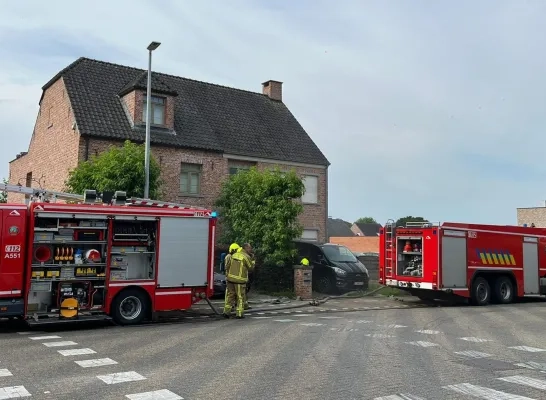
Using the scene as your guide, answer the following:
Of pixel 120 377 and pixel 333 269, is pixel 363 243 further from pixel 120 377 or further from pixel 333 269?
pixel 120 377

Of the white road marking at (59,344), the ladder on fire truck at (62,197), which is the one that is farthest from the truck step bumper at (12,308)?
the ladder on fire truck at (62,197)

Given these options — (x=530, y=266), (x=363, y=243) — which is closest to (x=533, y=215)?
(x=363, y=243)

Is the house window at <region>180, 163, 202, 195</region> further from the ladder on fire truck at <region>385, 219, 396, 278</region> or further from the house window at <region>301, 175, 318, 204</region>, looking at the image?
the ladder on fire truck at <region>385, 219, 396, 278</region>

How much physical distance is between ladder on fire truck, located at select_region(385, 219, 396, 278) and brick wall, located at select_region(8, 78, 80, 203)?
1148cm

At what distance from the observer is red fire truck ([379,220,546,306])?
1698 cm

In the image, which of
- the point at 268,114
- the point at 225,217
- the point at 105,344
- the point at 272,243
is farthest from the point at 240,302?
the point at 268,114

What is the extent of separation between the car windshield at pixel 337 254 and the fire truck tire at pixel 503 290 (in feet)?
16.6

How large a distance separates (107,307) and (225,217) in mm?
10848

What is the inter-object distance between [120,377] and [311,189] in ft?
67.5

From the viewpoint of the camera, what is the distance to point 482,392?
20.6ft

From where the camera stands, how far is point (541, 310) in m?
16.6

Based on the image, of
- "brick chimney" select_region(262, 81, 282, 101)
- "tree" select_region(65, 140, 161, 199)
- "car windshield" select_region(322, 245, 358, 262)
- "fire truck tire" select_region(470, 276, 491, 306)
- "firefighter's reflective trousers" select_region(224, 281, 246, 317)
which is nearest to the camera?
"firefighter's reflective trousers" select_region(224, 281, 246, 317)

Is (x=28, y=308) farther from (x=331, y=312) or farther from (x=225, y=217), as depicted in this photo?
(x=225, y=217)

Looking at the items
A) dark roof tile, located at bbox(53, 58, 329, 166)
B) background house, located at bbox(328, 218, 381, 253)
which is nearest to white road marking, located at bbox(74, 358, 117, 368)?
dark roof tile, located at bbox(53, 58, 329, 166)
